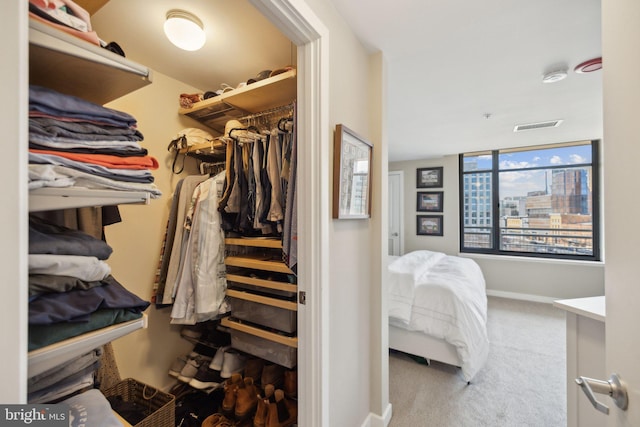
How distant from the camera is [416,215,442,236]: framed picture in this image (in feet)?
15.4

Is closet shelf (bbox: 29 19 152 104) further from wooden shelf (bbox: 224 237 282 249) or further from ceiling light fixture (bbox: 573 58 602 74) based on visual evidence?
ceiling light fixture (bbox: 573 58 602 74)

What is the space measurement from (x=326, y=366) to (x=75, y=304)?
3.16ft

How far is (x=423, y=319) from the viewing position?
2.26m

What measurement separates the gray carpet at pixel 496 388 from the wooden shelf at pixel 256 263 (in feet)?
4.44

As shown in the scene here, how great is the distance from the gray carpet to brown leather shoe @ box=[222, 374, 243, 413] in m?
1.06

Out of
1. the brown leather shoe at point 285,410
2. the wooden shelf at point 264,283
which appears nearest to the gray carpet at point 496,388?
the brown leather shoe at point 285,410

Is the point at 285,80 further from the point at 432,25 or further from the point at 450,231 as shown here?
the point at 450,231

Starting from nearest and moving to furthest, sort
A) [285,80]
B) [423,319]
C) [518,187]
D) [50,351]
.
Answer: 1. [50,351]
2. [285,80]
3. [423,319]
4. [518,187]

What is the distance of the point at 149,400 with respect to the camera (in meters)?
1.37

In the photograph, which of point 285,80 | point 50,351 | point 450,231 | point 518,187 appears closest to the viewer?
point 50,351

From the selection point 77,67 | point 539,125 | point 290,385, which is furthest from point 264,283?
point 539,125

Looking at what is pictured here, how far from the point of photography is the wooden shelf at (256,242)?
1371mm

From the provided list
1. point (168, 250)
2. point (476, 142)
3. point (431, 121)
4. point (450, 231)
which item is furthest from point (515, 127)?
point (168, 250)

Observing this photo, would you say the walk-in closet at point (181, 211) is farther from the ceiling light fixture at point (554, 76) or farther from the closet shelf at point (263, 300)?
the ceiling light fixture at point (554, 76)
